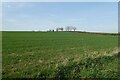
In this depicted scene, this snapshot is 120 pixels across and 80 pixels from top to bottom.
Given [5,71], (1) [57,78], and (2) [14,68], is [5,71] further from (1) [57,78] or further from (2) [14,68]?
(1) [57,78]

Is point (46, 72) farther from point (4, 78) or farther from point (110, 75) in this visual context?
point (110, 75)

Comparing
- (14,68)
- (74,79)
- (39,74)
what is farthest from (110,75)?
(14,68)

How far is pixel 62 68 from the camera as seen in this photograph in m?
11.0

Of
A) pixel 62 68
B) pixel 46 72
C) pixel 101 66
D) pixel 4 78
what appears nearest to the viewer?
pixel 4 78

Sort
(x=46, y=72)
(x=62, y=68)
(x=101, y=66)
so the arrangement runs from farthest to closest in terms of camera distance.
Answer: (x=101, y=66) → (x=62, y=68) → (x=46, y=72)

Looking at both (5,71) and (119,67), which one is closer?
(5,71)

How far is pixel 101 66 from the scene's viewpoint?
12.3 meters

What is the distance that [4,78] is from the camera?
30.8 ft

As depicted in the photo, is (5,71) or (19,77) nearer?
(19,77)

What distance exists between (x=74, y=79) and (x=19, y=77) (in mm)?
2400

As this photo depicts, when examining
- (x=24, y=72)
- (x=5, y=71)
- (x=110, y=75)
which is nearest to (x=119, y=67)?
(x=110, y=75)

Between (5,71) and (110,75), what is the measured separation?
5.07 m

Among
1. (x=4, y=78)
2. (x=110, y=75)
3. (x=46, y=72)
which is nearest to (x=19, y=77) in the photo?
(x=4, y=78)

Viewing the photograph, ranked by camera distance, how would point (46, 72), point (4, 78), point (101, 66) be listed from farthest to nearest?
point (101, 66), point (46, 72), point (4, 78)
